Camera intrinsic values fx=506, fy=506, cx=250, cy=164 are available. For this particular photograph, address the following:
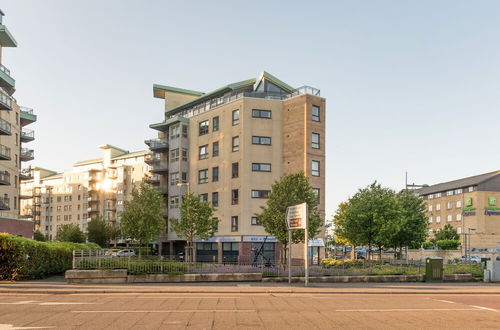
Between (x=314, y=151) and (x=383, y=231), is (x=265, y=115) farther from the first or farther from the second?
(x=383, y=231)

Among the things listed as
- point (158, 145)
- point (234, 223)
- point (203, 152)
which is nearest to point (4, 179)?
point (158, 145)

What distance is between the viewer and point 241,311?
15.1 m

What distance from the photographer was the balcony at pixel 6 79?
186ft

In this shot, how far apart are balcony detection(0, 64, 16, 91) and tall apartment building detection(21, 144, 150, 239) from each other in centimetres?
4900

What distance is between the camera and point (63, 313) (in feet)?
46.8

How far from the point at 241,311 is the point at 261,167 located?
40.4 metres

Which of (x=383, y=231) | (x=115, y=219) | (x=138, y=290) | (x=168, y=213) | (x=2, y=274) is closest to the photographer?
(x=138, y=290)

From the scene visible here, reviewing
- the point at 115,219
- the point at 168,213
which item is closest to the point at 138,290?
the point at 168,213

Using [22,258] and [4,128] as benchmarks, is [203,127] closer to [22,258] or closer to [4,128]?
[4,128]

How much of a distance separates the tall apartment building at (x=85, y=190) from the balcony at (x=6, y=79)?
4900cm

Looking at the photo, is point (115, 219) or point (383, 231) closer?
point (383, 231)

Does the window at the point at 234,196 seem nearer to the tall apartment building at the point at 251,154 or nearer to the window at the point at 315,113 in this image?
the tall apartment building at the point at 251,154

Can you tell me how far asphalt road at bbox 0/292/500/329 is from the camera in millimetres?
12773

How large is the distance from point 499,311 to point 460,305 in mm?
1710
